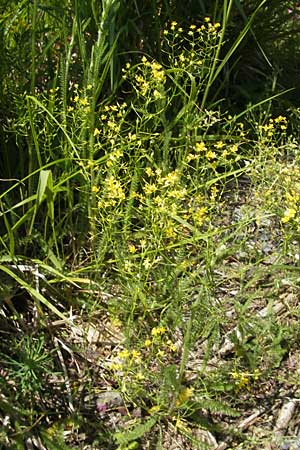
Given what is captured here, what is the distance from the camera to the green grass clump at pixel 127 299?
1785 mm

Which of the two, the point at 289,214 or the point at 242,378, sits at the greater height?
the point at 289,214

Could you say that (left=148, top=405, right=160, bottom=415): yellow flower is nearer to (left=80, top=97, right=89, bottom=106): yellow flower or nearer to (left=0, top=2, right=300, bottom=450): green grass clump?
(left=0, top=2, right=300, bottom=450): green grass clump

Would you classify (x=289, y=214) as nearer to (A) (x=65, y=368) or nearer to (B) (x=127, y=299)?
(B) (x=127, y=299)

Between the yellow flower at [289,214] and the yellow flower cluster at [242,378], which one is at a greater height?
the yellow flower at [289,214]

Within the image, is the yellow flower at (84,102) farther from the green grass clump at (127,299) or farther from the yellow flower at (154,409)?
the yellow flower at (154,409)

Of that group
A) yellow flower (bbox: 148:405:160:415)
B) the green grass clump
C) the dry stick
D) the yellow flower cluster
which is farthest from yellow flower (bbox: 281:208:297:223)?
the dry stick

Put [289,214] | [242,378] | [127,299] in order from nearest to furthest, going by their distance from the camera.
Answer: [289,214]
[242,378]
[127,299]

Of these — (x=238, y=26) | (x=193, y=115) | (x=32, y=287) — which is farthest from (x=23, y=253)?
(x=238, y=26)

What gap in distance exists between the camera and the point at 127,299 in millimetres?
1917

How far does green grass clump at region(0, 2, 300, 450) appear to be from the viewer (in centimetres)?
179

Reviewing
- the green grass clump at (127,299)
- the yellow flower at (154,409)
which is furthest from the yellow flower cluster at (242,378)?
the yellow flower at (154,409)

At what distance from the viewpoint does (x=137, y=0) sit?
8.06ft

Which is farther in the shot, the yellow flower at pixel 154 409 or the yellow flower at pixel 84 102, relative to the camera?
the yellow flower at pixel 84 102

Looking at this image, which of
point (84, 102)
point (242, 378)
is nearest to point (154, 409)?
point (242, 378)
